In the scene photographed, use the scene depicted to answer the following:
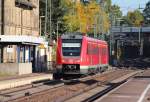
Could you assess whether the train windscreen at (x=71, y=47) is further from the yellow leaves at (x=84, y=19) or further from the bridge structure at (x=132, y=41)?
the bridge structure at (x=132, y=41)

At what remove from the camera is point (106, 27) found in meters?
128

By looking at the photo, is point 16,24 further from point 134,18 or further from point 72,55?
point 134,18

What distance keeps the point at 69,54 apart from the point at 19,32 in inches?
900

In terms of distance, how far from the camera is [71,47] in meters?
43.0

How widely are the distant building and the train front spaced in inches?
198

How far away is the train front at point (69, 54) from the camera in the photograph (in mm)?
42469

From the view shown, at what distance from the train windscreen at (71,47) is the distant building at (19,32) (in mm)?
5130

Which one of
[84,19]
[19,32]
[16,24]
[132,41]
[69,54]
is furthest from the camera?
[132,41]

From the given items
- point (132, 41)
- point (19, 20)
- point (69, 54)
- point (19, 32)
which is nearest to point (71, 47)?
point (69, 54)

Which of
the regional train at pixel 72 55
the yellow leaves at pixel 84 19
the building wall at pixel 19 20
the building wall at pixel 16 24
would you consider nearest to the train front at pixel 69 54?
the regional train at pixel 72 55

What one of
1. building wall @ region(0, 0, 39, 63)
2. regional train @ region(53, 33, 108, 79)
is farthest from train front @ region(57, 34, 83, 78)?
building wall @ region(0, 0, 39, 63)

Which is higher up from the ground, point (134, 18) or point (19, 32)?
point (134, 18)

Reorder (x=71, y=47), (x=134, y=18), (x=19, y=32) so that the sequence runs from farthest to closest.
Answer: (x=134, y=18) → (x=19, y=32) → (x=71, y=47)

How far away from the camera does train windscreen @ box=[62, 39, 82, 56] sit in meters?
42.9
